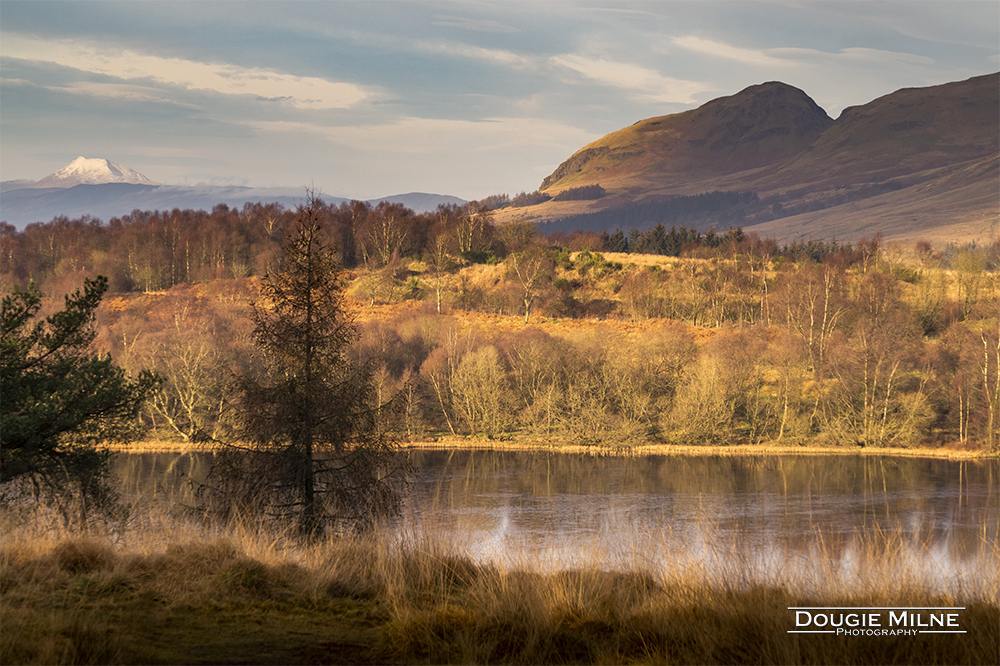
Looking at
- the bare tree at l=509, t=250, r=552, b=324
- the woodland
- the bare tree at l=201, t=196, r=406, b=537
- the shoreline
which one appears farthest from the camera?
the bare tree at l=509, t=250, r=552, b=324

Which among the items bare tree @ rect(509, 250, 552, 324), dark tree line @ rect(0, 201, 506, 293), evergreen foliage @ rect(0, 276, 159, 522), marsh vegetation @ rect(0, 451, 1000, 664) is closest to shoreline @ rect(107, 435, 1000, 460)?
bare tree @ rect(509, 250, 552, 324)

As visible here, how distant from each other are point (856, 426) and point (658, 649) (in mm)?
57090

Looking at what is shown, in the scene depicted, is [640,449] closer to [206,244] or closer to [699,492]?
[699,492]

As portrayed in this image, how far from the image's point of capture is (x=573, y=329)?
7794cm

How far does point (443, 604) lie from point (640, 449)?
166ft

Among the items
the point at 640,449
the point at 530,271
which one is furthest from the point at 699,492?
the point at 530,271

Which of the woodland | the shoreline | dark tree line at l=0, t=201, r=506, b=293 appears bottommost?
the shoreline

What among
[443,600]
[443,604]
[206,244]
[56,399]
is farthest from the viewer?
[206,244]

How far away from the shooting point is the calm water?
108 feet

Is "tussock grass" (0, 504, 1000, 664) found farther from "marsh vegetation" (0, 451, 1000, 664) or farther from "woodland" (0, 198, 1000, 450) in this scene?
"woodland" (0, 198, 1000, 450)

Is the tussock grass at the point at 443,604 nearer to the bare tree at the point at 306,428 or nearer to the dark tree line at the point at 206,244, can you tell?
the bare tree at the point at 306,428

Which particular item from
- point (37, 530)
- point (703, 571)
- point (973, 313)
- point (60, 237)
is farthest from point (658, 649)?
point (60, 237)

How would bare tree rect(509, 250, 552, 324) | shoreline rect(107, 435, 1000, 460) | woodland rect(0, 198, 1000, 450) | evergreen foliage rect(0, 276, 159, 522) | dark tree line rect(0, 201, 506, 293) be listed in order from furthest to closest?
dark tree line rect(0, 201, 506, 293) → bare tree rect(509, 250, 552, 324) → woodland rect(0, 198, 1000, 450) → shoreline rect(107, 435, 1000, 460) → evergreen foliage rect(0, 276, 159, 522)

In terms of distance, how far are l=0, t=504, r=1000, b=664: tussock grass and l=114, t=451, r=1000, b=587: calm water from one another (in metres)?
18.6
